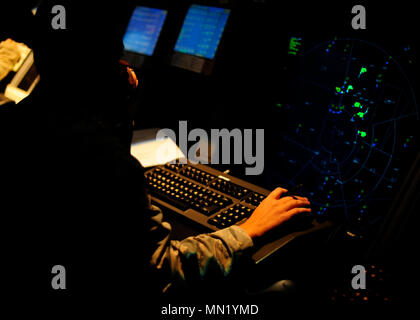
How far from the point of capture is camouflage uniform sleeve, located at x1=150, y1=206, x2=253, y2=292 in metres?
0.78

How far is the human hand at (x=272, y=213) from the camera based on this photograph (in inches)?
35.1

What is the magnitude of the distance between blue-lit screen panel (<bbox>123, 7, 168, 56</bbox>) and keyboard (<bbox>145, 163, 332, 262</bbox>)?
746mm

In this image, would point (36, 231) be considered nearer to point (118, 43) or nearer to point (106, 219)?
point (106, 219)

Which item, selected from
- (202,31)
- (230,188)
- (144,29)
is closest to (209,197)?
(230,188)

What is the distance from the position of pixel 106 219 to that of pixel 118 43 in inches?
15.2

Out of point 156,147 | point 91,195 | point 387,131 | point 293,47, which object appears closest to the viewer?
point 91,195

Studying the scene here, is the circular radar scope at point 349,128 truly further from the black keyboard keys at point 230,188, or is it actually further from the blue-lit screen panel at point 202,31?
the blue-lit screen panel at point 202,31

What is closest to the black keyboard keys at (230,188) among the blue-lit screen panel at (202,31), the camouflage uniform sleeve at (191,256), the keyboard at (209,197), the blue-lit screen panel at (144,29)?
the keyboard at (209,197)

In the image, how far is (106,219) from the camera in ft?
2.23

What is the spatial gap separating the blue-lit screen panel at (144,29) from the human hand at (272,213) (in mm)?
1057

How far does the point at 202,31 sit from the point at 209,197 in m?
0.79

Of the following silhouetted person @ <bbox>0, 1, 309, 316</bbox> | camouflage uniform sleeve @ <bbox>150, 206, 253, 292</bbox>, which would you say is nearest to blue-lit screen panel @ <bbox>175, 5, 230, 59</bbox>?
silhouetted person @ <bbox>0, 1, 309, 316</bbox>

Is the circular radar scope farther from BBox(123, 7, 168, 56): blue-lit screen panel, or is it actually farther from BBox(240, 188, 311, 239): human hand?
BBox(123, 7, 168, 56): blue-lit screen panel

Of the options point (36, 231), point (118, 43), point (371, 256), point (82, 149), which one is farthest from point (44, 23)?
point (371, 256)
